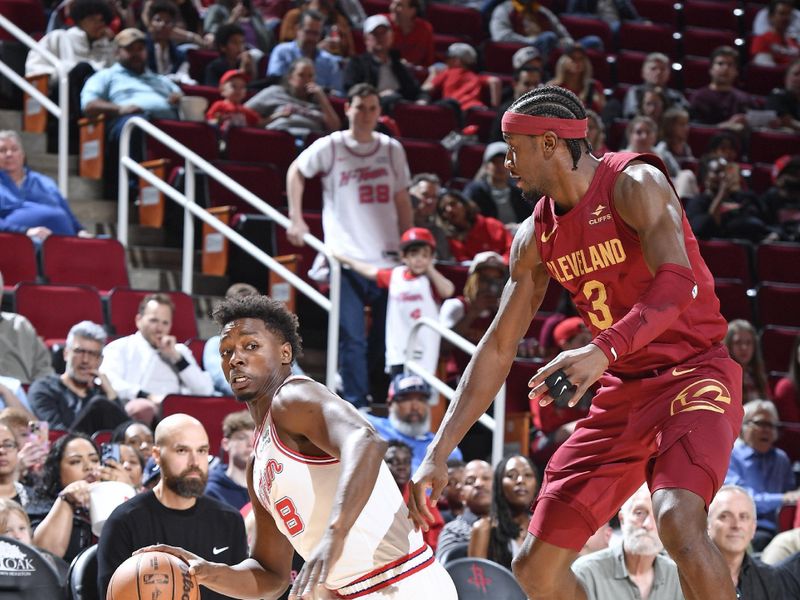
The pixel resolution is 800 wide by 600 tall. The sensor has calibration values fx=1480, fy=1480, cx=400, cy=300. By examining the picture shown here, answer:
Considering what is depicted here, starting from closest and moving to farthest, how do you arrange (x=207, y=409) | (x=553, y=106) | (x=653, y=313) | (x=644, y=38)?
(x=653, y=313) → (x=553, y=106) → (x=207, y=409) → (x=644, y=38)

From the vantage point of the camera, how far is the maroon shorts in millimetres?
4070

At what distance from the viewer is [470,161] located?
38.6ft

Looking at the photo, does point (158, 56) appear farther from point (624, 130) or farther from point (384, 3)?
point (624, 130)

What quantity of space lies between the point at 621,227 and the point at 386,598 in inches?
48.9

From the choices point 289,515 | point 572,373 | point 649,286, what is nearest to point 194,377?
point 289,515

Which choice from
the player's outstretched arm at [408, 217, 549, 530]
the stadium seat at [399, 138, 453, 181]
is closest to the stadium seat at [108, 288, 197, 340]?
the stadium seat at [399, 138, 453, 181]

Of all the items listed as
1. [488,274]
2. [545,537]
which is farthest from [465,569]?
[488,274]

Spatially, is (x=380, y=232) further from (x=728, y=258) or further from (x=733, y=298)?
(x=728, y=258)

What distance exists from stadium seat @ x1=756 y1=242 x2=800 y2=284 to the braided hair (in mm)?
7602

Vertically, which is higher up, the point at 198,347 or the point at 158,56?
the point at 158,56

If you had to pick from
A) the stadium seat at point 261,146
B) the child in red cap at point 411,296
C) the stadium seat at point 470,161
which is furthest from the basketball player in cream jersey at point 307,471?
the stadium seat at point 470,161

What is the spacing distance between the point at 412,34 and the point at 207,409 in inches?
229

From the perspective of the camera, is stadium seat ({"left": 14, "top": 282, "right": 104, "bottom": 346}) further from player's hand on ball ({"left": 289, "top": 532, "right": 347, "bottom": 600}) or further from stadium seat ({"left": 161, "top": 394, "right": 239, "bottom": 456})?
player's hand on ball ({"left": 289, "top": 532, "right": 347, "bottom": 600})

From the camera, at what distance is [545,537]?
4.30 metres
